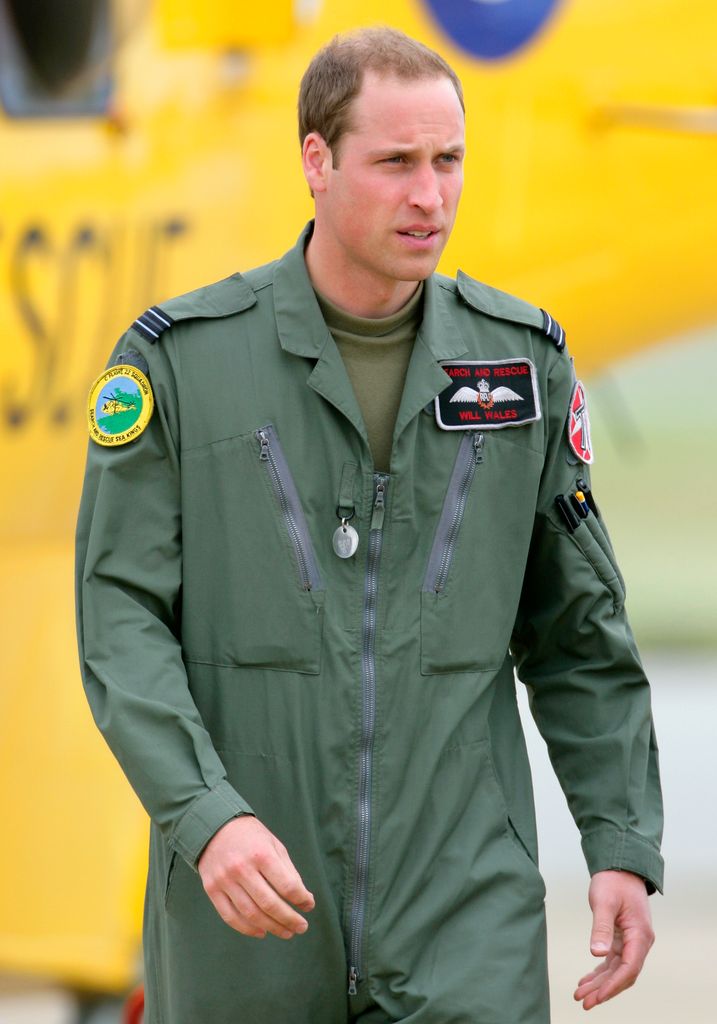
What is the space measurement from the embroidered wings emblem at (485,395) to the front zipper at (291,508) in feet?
0.66

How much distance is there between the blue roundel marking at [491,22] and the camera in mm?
3512

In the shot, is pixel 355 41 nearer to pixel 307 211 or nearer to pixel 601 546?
pixel 601 546

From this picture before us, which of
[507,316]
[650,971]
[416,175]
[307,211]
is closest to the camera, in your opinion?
[416,175]

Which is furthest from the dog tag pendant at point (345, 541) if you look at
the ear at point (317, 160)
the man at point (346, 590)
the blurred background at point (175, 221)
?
the blurred background at point (175, 221)

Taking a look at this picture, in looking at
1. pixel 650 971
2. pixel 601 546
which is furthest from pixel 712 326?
pixel 601 546

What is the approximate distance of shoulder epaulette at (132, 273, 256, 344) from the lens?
1809 mm

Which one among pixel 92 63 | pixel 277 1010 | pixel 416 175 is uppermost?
pixel 92 63

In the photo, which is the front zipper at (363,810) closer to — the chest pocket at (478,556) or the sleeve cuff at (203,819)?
the chest pocket at (478,556)

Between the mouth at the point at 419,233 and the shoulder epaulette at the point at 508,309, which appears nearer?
the mouth at the point at 419,233

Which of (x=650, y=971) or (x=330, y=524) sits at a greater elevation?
(x=330, y=524)

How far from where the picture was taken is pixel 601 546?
6.40ft

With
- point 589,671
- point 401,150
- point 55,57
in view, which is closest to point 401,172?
point 401,150

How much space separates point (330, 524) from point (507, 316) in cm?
33

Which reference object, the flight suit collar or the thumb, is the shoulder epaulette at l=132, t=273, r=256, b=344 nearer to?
the flight suit collar
